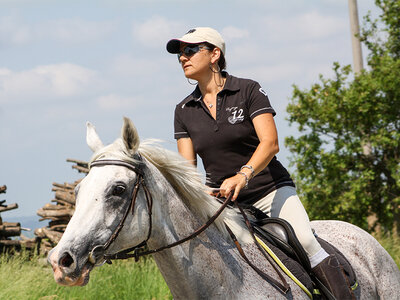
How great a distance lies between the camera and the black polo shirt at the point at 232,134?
14.7 ft

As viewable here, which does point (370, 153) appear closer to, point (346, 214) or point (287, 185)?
point (346, 214)

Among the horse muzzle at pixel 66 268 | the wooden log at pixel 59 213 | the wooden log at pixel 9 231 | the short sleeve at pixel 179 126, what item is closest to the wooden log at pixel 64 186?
the wooden log at pixel 59 213

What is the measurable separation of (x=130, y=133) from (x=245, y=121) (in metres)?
1.25

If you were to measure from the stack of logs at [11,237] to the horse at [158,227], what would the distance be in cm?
1100

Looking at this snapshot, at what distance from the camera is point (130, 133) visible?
3.54m

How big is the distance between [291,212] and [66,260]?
2001 mm

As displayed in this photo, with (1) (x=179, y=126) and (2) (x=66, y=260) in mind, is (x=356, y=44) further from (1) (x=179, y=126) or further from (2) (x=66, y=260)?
(2) (x=66, y=260)

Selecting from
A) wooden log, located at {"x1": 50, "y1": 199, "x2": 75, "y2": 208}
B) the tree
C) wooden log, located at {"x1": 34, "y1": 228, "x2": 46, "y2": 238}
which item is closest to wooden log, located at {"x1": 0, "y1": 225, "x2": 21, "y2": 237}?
wooden log, located at {"x1": 34, "y1": 228, "x2": 46, "y2": 238}

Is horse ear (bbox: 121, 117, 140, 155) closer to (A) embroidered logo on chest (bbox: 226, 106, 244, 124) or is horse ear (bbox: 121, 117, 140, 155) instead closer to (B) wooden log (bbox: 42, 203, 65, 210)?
(A) embroidered logo on chest (bbox: 226, 106, 244, 124)

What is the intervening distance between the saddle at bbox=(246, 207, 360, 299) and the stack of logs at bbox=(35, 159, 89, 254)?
33.6 ft

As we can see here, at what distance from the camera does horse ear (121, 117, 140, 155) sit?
3498 mm

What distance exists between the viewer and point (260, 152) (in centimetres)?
423

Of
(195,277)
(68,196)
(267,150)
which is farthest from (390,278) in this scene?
(68,196)

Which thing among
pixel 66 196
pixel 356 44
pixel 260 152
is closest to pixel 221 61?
pixel 260 152
